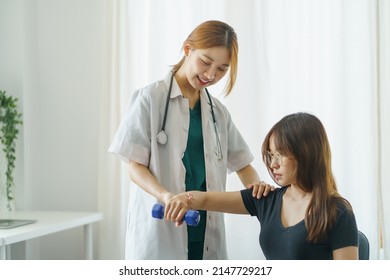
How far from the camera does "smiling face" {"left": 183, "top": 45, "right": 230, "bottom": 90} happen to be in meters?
1.30

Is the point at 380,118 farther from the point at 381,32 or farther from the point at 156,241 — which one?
the point at 156,241

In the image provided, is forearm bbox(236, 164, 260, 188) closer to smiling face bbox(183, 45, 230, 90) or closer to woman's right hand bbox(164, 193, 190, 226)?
smiling face bbox(183, 45, 230, 90)

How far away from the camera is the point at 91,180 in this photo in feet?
7.42

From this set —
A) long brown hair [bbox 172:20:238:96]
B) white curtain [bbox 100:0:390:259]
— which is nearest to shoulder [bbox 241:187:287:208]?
long brown hair [bbox 172:20:238:96]

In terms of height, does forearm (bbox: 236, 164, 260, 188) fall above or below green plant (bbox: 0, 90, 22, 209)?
below

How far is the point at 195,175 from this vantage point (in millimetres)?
1366

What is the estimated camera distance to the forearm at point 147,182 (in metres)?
1.18

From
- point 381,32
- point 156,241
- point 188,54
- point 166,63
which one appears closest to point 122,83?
point 166,63

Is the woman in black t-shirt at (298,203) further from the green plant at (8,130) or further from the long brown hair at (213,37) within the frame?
the green plant at (8,130)

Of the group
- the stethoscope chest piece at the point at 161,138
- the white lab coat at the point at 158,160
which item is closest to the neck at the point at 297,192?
the white lab coat at the point at 158,160

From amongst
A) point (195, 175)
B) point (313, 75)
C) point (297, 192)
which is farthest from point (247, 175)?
point (313, 75)

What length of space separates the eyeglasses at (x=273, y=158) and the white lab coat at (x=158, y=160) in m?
0.22

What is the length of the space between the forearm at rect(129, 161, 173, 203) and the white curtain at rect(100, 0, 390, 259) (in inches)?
29.1

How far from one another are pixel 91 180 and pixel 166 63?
27.0 inches
